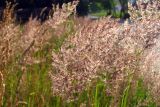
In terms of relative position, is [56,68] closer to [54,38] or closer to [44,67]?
[44,67]

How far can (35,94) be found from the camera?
2824 millimetres

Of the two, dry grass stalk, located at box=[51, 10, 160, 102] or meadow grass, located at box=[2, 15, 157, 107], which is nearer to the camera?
dry grass stalk, located at box=[51, 10, 160, 102]

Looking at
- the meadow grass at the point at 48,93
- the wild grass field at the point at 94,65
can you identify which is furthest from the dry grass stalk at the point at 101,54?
the meadow grass at the point at 48,93

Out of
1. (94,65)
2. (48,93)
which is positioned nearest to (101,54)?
(94,65)

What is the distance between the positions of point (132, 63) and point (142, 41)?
145 millimetres

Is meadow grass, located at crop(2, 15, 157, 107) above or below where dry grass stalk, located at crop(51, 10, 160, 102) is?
below

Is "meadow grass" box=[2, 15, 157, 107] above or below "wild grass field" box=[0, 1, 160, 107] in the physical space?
below

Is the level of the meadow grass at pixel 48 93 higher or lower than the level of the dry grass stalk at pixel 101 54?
lower

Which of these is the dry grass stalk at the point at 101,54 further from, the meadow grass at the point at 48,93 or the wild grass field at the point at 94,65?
the meadow grass at the point at 48,93

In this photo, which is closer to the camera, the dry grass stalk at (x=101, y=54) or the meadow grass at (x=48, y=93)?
the dry grass stalk at (x=101, y=54)

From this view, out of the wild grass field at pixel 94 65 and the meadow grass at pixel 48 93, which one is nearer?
the wild grass field at pixel 94 65

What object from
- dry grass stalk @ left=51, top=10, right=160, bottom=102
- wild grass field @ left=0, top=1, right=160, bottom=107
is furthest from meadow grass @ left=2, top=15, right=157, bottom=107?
dry grass stalk @ left=51, top=10, right=160, bottom=102

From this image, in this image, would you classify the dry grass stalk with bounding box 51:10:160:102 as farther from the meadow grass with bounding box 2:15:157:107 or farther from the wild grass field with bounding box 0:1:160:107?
the meadow grass with bounding box 2:15:157:107

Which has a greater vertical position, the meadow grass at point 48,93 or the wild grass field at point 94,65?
the wild grass field at point 94,65
